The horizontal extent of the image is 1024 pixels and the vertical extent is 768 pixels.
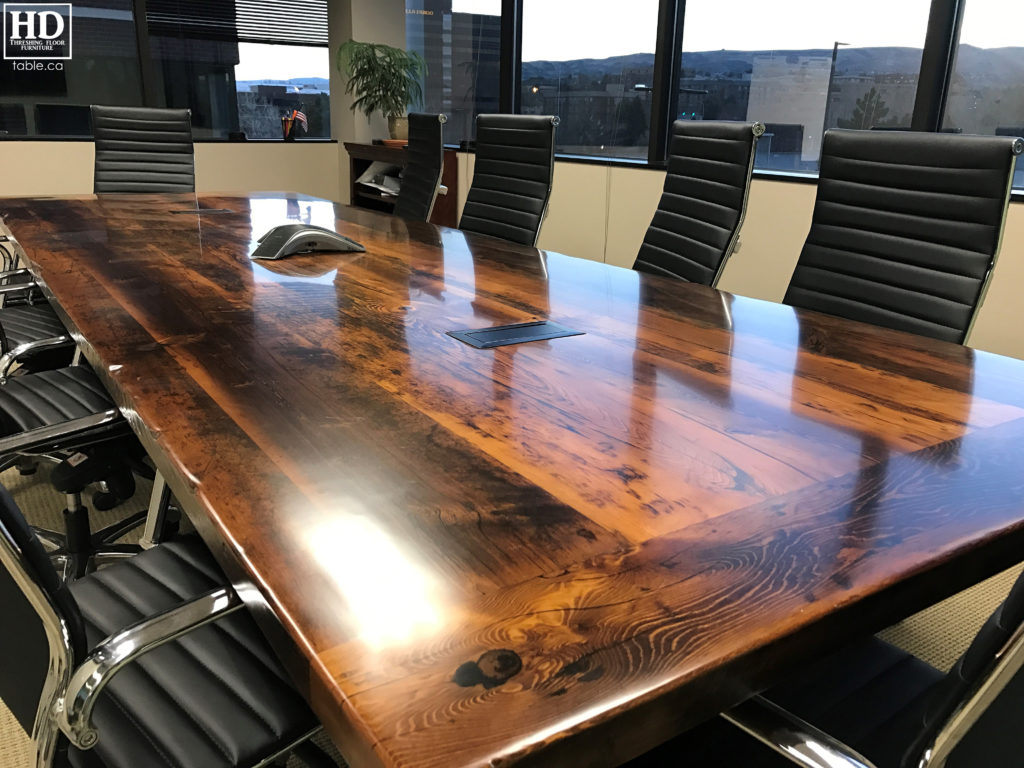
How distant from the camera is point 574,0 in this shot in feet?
17.0

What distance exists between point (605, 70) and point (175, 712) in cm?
473

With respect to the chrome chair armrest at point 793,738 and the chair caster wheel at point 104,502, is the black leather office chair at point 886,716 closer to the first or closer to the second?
the chrome chair armrest at point 793,738

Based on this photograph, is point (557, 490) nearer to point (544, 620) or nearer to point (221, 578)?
point (544, 620)

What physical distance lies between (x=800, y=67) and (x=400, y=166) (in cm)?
292

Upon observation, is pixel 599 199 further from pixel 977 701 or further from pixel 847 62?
pixel 977 701

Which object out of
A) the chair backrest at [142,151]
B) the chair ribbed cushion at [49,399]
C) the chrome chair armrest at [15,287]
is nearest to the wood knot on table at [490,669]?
the chair ribbed cushion at [49,399]

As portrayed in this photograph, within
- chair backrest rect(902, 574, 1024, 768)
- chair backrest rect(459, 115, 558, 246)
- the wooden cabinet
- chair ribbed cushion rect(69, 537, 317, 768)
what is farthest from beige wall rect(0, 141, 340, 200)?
chair backrest rect(902, 574, 1024, 768)

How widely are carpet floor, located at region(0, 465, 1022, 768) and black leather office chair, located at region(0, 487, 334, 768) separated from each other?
518 millimetres

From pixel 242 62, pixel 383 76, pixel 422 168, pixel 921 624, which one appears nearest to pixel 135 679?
pixel 921 624

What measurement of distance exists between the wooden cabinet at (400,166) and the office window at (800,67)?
1.77 meters

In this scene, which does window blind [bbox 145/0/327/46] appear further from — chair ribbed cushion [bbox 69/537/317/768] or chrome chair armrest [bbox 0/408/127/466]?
chair ribbed cushion [bbox 69/537/317/768]

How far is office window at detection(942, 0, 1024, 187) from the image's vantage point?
3031mm

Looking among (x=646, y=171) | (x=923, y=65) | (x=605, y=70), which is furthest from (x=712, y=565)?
(x=605, y=70)

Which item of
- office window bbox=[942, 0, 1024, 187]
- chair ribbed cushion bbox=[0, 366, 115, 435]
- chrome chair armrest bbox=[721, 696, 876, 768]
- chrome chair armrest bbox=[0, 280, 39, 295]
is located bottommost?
chair ribbed cushion bbox=[0, 366, 115, 435]
